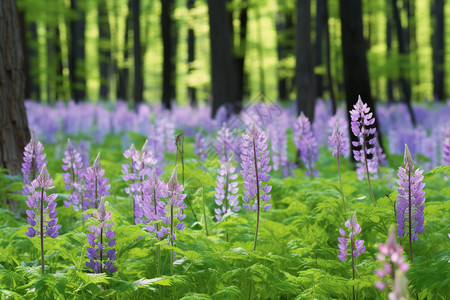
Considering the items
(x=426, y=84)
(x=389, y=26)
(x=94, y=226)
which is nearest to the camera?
(x=94, y=226)

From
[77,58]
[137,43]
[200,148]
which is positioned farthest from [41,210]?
[77,58]

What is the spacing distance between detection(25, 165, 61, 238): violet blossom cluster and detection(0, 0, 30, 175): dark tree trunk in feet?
8.14

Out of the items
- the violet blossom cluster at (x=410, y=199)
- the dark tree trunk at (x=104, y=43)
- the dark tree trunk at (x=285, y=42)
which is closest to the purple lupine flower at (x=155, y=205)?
the violet blossom cluster at (x=410, y=199)

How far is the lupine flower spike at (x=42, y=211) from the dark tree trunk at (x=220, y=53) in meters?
8.77

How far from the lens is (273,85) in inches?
1960

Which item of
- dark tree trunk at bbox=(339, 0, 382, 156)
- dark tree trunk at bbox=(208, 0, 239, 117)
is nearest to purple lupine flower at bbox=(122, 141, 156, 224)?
dark tree trunk at bbox=(339, 0, 382, 156)

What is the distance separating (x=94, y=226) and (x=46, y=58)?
29.7 m

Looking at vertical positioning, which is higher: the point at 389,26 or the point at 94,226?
the point at 389,26

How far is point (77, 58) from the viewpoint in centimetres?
2345

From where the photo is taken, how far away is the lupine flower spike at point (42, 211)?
106 inches

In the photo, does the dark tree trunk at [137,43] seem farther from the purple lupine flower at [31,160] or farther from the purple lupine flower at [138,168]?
the purple lupine flower at [138,168]

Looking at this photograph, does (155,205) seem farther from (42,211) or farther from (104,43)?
Result: (104,43)

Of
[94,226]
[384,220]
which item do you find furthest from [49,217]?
[384,220]

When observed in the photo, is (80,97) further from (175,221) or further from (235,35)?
(175,221)
